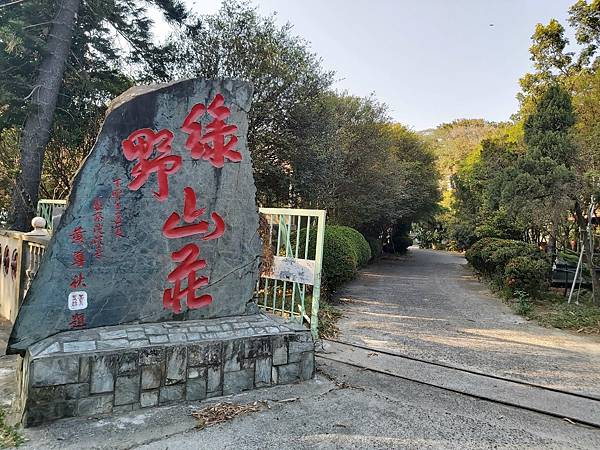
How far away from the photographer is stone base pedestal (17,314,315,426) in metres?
2.67

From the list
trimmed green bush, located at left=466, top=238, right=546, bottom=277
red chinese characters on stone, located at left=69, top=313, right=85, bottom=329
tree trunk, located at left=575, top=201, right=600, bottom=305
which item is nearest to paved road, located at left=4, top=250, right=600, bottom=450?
red chinese characters on stone, located at left=69, top=313, right=85, bottom=329

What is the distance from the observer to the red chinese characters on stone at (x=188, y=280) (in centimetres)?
335

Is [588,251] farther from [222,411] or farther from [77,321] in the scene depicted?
[77,321]

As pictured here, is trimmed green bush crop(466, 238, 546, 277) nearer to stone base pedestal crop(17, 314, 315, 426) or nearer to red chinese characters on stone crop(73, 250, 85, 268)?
stone base pedestal crop(17, 314, 315, 426)

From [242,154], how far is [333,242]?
171 inches

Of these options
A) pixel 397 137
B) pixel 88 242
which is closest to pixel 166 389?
pixel 88 242

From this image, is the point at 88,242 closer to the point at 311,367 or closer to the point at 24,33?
the point at 311,367

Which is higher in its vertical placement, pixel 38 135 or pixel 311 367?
pixel 38 135

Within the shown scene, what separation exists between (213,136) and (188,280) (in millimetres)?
1250

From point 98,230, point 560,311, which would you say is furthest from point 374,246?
point 98,230

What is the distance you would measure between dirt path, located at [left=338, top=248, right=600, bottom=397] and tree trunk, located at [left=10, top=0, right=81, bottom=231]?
6323mm

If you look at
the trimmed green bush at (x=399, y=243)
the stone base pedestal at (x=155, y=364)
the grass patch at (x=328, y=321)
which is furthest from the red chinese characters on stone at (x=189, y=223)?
the trimmed green bush at (x=399, y=243)

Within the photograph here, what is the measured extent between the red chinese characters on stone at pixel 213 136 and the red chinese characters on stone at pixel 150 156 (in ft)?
0.59

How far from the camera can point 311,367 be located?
3797mm
